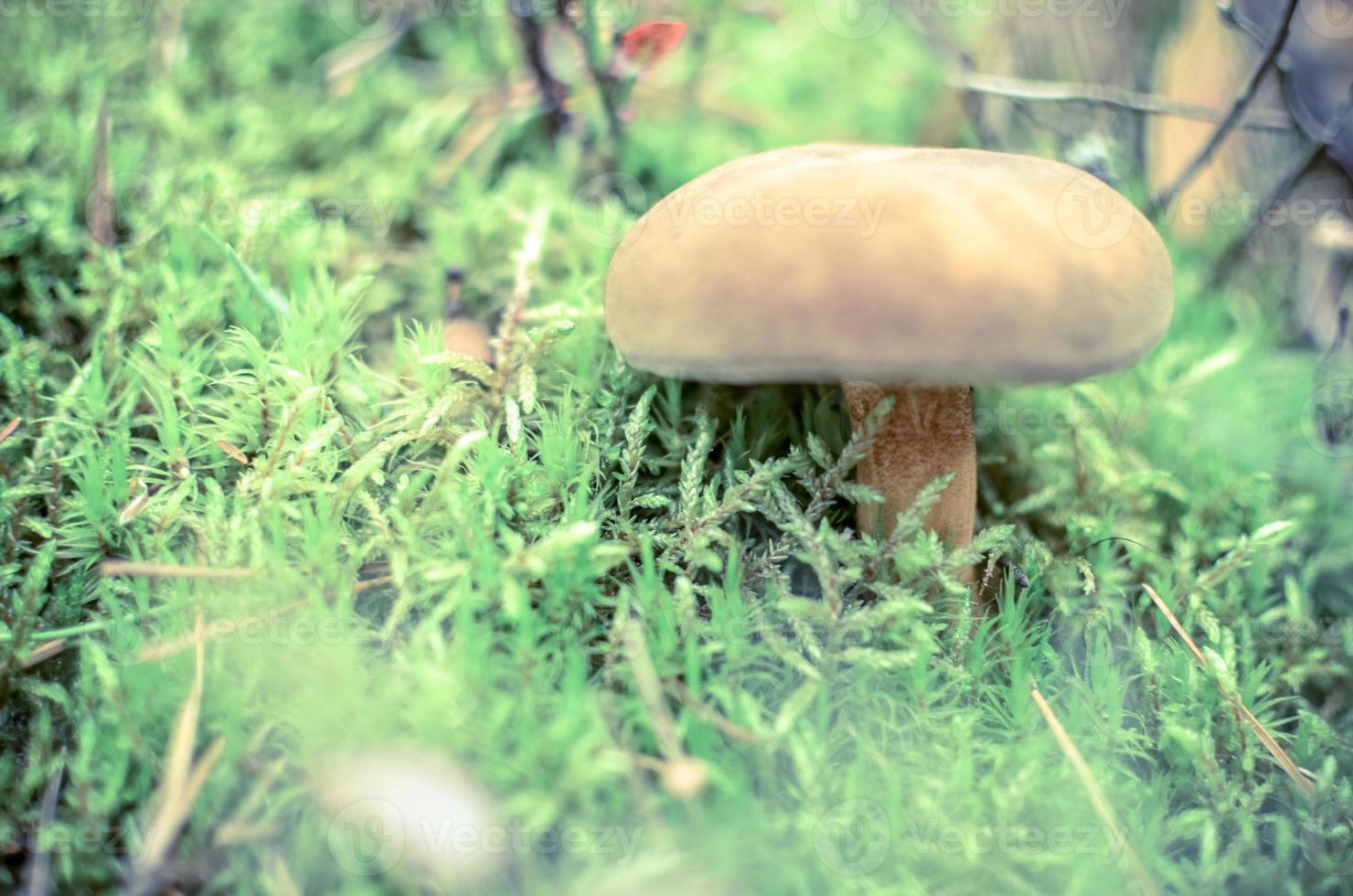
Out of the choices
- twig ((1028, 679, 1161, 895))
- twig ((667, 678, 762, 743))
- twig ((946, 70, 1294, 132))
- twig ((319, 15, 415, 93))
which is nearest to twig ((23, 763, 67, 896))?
twig ((667, 678, 762, 743))

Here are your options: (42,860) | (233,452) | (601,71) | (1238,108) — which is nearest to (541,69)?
(601,71)

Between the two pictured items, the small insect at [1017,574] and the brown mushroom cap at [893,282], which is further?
the small insect at [1017,574]

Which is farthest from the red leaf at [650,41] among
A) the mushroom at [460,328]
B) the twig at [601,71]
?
the mushroom at [460,328]

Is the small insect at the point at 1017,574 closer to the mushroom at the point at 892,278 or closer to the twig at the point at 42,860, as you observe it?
the mushroom at the point at 892,278

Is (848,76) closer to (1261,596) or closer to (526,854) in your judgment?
(1261,596)

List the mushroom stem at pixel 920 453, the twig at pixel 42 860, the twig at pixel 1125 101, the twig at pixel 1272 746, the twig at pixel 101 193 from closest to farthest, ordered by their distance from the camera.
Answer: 1. the twig at pixel 42 860
2. the twig at pixel 1272 746
3. the mushroom stem at pixel 920 453
4. the twig at pixel 101 193
5. the twig at pixel 1125 101

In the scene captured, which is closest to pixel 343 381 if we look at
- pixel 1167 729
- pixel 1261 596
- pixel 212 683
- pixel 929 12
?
pixel 212 683

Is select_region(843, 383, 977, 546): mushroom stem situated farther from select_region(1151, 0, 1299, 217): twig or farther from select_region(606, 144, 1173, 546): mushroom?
select_region(1151, 0, 1299, 217): twig

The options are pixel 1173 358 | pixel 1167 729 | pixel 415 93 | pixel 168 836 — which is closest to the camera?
pixel 168 836
